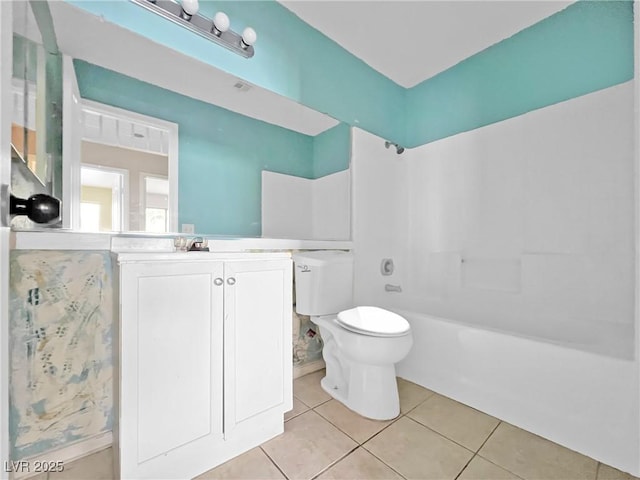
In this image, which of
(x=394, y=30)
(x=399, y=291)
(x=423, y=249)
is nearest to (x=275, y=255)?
(x=399, y=291)

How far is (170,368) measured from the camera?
95 cm

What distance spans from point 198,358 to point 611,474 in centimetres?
158

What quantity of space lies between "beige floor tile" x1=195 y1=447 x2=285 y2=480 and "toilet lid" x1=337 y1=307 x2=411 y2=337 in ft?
2.07

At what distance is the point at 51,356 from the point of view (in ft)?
3.37

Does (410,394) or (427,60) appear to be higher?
(427,60)

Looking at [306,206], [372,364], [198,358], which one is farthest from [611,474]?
[306,206]

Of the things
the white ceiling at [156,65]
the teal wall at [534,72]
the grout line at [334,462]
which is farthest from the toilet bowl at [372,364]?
the teal wall at [534,72]

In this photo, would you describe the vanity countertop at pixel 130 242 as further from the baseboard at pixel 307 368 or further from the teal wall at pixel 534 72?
the teal wall at pixel 534 72

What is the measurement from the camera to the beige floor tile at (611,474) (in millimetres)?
1009

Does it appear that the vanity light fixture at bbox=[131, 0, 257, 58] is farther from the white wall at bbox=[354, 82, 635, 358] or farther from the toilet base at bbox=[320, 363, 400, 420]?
the toilet base at bbox=[320, 363, 400, 420]

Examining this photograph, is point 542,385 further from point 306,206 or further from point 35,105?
point 35,105

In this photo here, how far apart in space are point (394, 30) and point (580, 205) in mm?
1633

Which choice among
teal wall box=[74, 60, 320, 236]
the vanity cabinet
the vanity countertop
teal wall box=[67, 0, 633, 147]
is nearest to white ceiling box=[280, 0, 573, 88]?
teal wall box=[67, 0, 633, 147]

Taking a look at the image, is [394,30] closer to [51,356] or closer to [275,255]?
[275,255]
